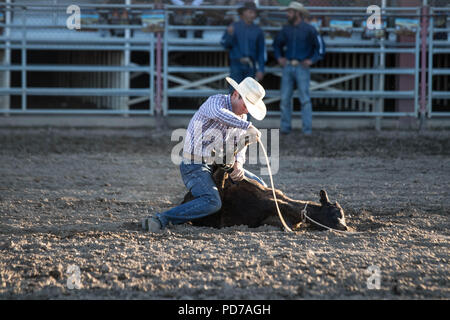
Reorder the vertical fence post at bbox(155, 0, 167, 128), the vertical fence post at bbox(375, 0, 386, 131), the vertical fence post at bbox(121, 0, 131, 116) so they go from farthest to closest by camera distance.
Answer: the vertical fence post at bbox(121, 0, 131, 116) < the vertical fence post at bbox(375, 0, 386, 131) < the vertical fence post at bbox(155, 0, 167, 128)

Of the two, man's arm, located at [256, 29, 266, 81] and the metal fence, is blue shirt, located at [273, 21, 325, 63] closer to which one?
man's arm, located at [256, 29, 266, 81]

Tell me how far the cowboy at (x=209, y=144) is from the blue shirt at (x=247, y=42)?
620cm

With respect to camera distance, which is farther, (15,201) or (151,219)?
(15,201)

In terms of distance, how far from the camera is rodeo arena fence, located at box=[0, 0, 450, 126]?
1253cm

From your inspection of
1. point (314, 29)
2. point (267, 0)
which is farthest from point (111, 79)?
point (314, 29)

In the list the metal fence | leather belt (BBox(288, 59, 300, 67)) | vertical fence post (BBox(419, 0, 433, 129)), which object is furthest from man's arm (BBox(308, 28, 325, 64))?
the metal fence

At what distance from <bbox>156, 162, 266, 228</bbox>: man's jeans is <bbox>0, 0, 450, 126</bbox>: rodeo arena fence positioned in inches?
266

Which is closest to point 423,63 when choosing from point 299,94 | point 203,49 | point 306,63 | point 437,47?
point 437,47

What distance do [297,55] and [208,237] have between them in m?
7.01

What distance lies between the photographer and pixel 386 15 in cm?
1238

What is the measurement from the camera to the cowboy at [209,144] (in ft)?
18.4

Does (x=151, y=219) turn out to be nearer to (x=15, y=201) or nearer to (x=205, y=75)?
(x=15, y=201)

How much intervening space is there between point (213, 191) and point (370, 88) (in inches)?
361

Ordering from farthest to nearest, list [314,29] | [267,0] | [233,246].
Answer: [267,0] → [314,29] → [233,246]
